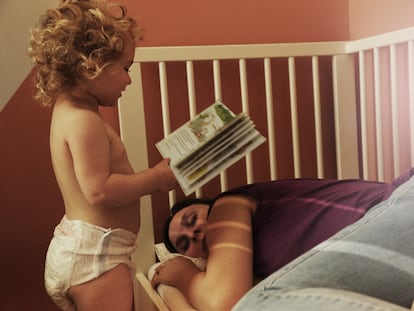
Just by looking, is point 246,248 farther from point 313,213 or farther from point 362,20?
point 362,20

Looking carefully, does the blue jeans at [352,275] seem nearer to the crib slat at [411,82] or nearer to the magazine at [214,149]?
the magazine at [214,149]

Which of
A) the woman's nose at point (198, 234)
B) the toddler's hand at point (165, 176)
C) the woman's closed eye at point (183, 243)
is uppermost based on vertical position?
the toddler's hand at point (165, 176)

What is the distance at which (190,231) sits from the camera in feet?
3.62

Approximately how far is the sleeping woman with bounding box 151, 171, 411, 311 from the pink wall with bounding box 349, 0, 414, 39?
534mm

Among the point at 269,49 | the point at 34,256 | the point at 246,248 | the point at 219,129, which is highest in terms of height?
the point at 269,49

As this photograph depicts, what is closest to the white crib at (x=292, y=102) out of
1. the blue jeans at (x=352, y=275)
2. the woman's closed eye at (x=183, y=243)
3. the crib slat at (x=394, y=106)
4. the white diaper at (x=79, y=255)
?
the crib slat at (x=394, y=106)

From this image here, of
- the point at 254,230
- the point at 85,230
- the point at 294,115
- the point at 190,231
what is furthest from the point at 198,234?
the point at 294,115

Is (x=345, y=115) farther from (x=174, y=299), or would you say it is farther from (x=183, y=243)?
(x=174, y=299)

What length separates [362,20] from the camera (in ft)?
4.89

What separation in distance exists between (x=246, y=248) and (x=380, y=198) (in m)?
0.25

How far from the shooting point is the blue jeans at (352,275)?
50 centimetres

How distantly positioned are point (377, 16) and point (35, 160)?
0.98 meters

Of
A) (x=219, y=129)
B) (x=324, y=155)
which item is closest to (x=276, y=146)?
(x=324, y=155)

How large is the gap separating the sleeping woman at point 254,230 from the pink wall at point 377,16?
0.53 metres
